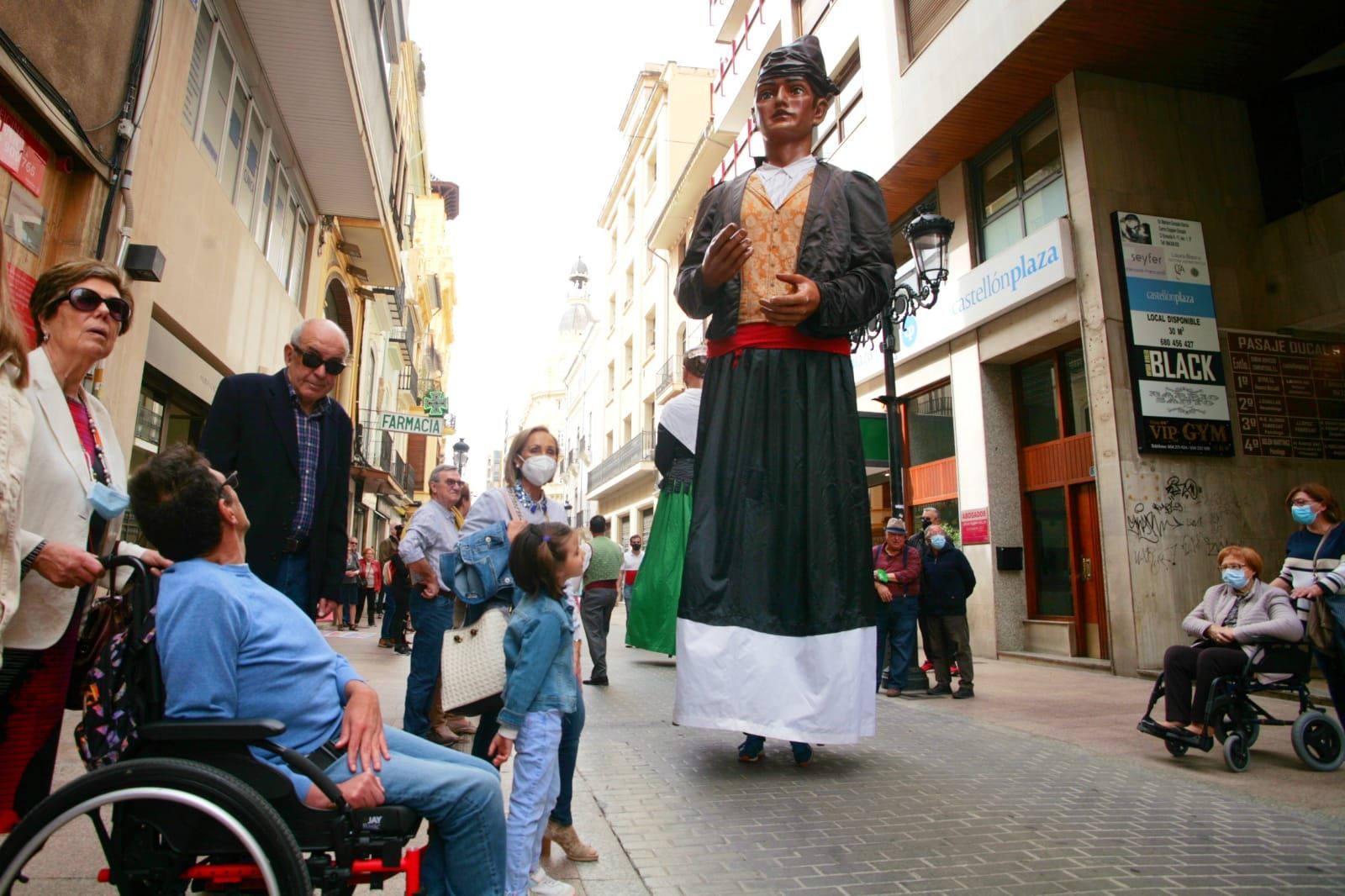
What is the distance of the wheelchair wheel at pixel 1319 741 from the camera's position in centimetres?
455

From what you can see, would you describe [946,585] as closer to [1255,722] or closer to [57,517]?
[1255,722]

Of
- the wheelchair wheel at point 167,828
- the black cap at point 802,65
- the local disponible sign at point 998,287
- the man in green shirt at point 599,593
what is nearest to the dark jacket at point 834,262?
the black cap at point 802,65

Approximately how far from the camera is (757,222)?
384cm

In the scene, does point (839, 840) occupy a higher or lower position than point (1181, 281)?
lower

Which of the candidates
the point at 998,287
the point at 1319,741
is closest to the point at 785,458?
the point at 1319,741

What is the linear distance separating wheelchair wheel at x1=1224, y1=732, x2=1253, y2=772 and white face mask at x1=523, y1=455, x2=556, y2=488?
12.6ft

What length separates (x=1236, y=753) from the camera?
175 inches

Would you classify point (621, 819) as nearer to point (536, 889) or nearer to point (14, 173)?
point (536, 889)

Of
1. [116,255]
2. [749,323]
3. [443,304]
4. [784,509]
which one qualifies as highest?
[443,304]

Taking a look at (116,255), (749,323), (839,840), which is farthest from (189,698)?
(116,255)

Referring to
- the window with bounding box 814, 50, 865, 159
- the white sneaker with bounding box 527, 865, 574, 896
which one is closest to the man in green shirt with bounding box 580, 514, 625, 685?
the white sneaker with bounding box 527, 865, 574, 896

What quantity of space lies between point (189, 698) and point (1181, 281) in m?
11.4

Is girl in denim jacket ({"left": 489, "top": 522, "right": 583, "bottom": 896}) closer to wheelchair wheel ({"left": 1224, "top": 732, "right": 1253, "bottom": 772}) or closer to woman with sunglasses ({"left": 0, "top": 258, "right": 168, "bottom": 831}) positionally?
woman with sunglasses ({"left": 0, "top": 258, "right": 168, "bottom": 831})

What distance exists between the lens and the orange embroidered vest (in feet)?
12.3
